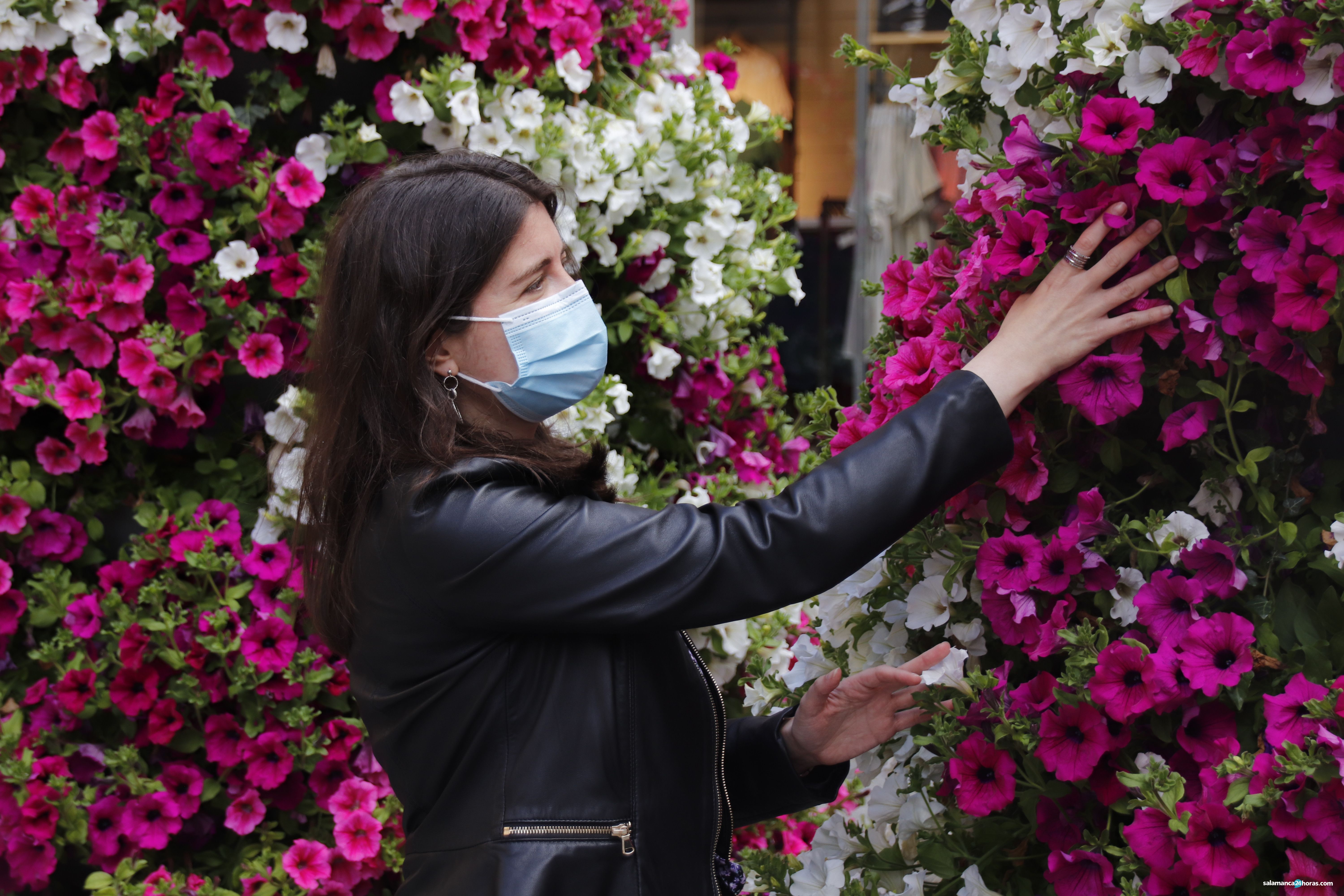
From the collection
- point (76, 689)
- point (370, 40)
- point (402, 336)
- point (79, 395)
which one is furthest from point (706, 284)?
point (76, 689)

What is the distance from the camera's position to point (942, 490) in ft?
3.90

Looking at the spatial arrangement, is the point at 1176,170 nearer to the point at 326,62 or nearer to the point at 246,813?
the point at 326,62

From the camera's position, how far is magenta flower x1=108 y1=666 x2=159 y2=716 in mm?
2232

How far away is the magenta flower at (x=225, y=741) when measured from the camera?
7.30ft

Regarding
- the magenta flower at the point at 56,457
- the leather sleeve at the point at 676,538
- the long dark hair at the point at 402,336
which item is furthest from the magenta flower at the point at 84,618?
the leather sleeve at the point at 676,538

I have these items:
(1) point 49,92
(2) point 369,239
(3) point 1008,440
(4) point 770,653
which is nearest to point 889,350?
(3) point 1008,440

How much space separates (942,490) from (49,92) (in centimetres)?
209

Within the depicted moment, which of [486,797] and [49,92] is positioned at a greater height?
[49,92]

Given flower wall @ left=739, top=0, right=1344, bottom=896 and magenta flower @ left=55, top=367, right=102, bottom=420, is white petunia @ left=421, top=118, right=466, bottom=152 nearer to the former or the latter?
magenta flower @ left=55, top=367, right=102, bottom=420

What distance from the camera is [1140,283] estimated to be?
1149 mm

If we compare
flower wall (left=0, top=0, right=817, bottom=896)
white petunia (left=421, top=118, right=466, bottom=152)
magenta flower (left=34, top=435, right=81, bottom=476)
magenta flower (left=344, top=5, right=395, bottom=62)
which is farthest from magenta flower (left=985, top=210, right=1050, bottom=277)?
magenta flower (left=34, top=435, right=81, bottom=476)

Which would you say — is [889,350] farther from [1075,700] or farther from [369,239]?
[369,239]

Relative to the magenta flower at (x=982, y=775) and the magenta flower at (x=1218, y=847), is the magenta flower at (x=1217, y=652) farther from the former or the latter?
the magenta flower at (x=982, y=775)

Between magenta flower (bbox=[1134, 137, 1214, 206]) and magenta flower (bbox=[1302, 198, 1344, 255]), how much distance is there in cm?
9
